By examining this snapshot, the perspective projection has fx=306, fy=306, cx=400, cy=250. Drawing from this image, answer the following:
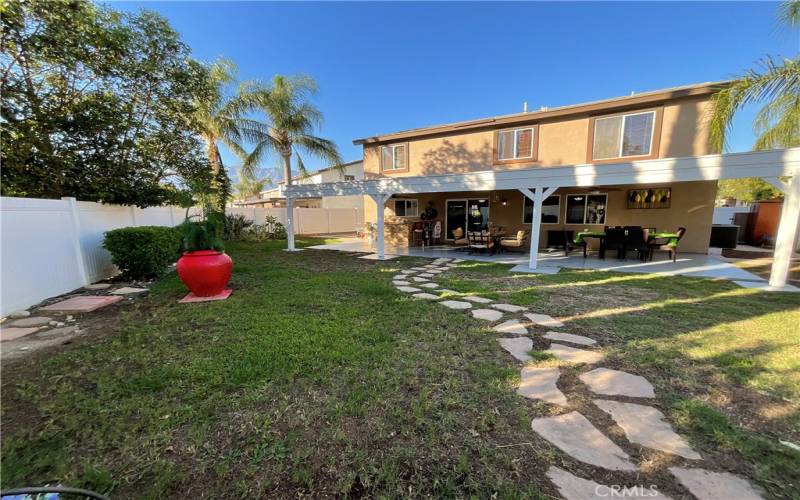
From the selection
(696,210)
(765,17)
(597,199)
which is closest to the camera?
(765,17)

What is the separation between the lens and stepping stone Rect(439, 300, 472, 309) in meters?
5.15

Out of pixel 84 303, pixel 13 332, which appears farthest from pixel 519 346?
pixel 84 303

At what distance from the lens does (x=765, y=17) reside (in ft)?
23.3

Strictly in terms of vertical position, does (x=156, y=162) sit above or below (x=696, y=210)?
above

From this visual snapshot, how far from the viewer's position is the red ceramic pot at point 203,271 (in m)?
5.52

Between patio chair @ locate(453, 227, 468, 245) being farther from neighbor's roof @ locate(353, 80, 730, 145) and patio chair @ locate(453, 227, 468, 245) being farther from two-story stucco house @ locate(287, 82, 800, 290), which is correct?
neighbor's roof @ locate(353, 80, 730, 145)

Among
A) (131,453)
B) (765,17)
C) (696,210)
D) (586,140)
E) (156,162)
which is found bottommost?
(131,453)

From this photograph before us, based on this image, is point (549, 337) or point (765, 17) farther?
point (765, 17)

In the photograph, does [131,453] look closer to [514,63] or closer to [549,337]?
[549,337]

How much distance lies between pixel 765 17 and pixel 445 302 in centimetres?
1009

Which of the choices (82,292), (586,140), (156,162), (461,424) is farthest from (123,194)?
(586,140)

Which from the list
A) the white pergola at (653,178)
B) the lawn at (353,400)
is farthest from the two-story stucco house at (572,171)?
the lawn at (353,400)

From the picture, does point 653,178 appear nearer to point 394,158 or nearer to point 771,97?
point 771,97
